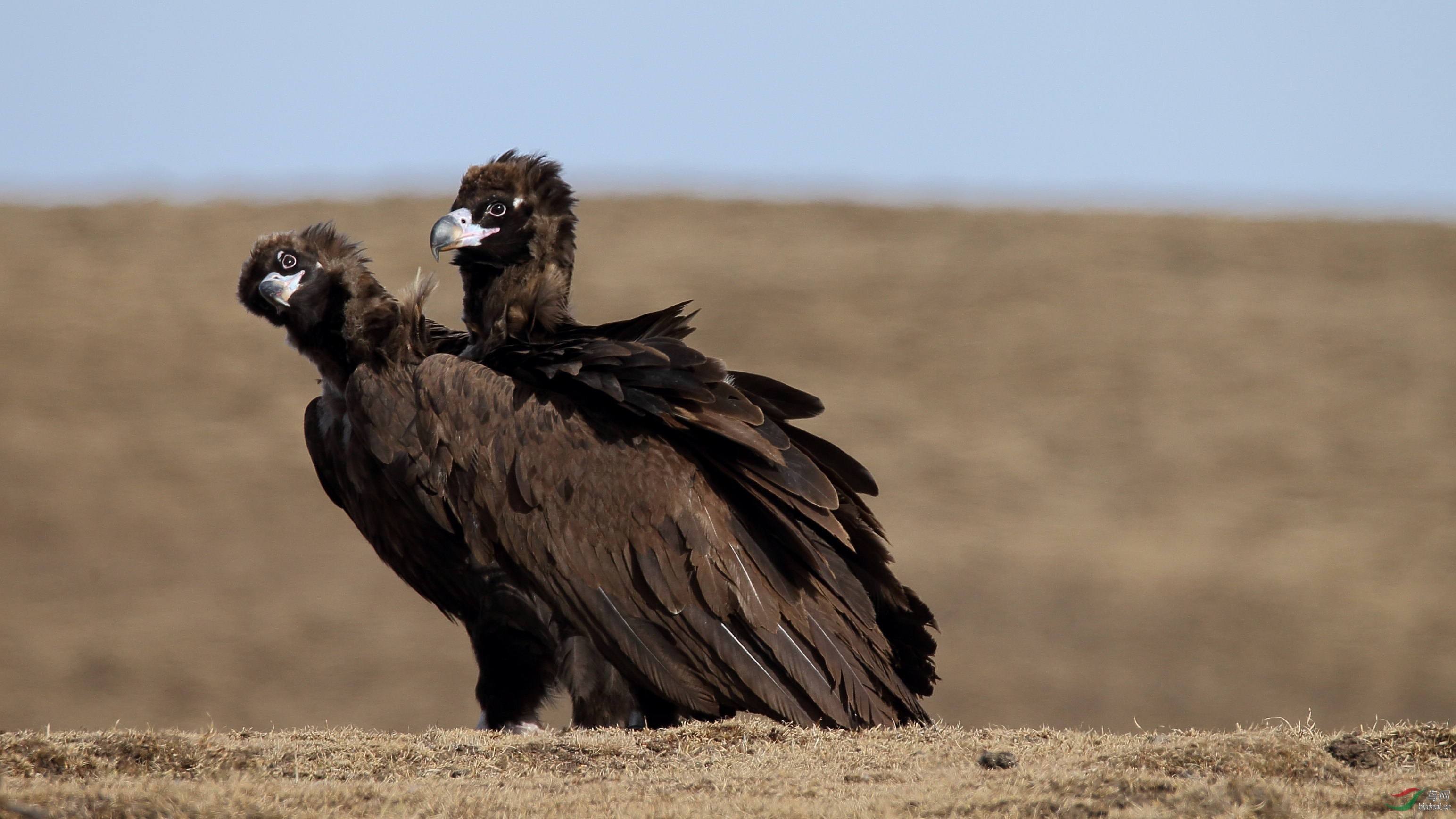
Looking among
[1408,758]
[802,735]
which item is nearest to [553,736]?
[802,735]

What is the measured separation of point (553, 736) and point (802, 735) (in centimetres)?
105

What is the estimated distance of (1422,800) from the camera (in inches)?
199

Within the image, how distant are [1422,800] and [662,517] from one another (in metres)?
3.49

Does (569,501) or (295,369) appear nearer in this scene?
(569,501)

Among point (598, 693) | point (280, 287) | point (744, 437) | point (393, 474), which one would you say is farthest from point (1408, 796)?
point (280, 287)

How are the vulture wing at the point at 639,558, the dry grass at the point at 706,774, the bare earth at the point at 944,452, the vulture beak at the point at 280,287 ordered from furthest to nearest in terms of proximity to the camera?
1. the bare earth at the point at 944,452
2. the vulture beak at the point at 280,287
3. the vulture wing at the point at 639,558
4. the dry grass at the point at 706,774

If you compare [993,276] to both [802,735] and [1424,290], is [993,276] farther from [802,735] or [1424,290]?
[802,735]

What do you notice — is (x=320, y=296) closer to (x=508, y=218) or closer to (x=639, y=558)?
(x=508, y=218)

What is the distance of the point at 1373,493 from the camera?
23844 millimetres

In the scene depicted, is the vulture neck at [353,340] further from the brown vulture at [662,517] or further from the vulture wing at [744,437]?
the vulture wing at [744,437]

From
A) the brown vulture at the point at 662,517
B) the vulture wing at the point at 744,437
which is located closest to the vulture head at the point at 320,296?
the brown vulture at the point at 662,517

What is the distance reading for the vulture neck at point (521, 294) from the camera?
8.20 m

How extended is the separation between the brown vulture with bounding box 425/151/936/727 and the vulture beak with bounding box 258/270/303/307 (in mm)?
913

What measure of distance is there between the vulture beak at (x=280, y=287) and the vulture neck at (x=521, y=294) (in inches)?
35.1
